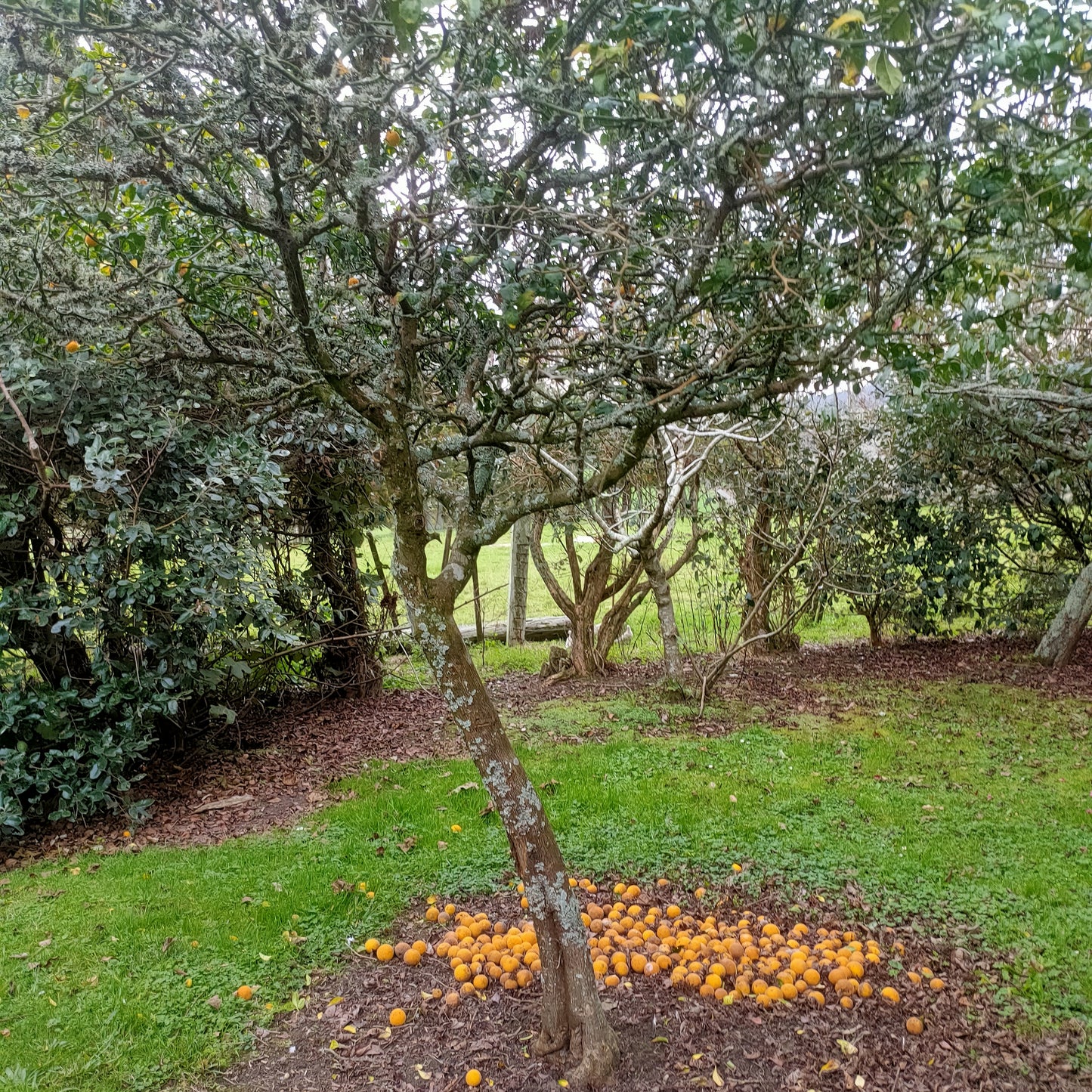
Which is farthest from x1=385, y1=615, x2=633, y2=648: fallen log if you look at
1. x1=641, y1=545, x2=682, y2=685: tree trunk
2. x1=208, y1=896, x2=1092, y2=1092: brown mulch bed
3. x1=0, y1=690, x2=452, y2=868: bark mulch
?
x1=208, y1=896, x2=1092, y2=1092: brown mulch bed

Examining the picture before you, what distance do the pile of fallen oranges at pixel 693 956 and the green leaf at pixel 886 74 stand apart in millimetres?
3043

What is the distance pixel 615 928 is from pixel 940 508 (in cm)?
707

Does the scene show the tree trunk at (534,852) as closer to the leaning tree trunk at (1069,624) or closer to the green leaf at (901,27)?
the green leaf at (901,27)

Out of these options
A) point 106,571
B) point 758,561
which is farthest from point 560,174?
point 758,561

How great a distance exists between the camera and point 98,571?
15.4 ft

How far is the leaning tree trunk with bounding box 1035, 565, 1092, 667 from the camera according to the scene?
25.9ft

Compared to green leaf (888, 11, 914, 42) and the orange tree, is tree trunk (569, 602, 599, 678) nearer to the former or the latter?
the orange tree

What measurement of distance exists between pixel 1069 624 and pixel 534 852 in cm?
739

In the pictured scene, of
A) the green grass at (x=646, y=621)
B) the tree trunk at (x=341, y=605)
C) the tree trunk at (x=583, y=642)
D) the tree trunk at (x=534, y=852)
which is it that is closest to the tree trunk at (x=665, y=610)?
the tree trunk at (x=583, y=642)

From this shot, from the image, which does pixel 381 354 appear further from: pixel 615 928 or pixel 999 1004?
pixel 999 1004

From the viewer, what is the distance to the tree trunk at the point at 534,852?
2.77 meters

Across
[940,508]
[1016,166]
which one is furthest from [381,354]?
[940,508]

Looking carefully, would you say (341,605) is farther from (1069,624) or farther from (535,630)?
(1069,624)

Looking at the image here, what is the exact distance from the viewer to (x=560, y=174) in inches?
105
